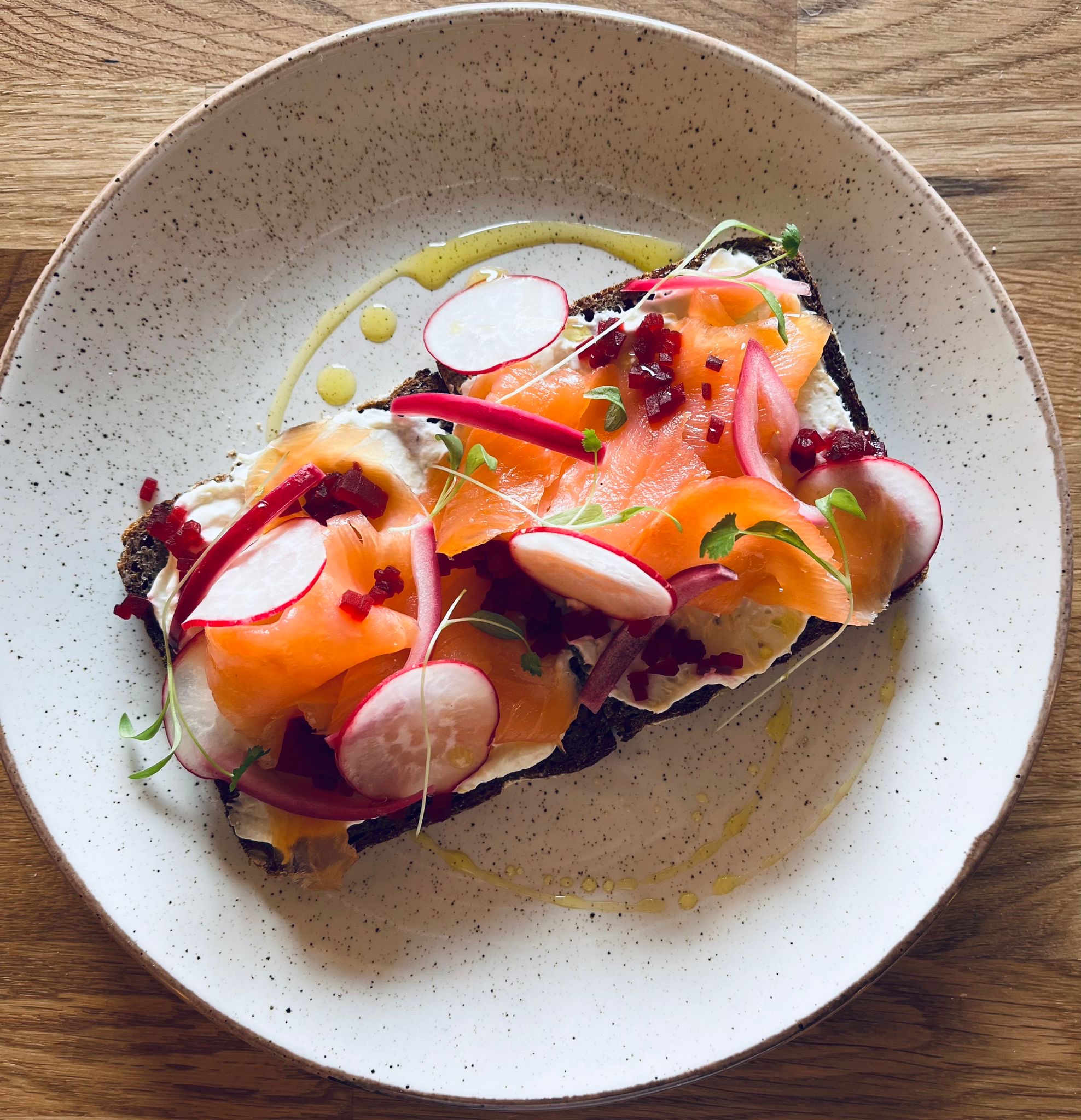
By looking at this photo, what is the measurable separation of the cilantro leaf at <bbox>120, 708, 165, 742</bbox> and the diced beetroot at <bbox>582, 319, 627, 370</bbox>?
1.58 m

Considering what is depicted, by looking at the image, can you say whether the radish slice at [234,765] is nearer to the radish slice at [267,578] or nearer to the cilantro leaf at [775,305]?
the radish slice at [267,578]

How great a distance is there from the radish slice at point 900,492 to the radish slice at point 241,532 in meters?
1.44

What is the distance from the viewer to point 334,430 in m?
2.35

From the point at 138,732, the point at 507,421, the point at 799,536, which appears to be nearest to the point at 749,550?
the point at 799,536

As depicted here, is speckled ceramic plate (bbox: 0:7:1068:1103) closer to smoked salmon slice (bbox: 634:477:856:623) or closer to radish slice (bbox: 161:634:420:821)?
radish slice (bbox: 161:634:420:821)

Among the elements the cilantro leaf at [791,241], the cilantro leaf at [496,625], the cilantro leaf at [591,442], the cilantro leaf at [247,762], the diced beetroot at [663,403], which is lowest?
the cilantro leaf at [247,762]

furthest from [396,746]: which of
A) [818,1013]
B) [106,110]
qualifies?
[106,110]

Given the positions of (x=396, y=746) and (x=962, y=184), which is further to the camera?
(x=962, y=184)

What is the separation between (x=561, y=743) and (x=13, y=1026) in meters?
A: 1.93

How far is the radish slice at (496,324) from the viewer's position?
238 cm

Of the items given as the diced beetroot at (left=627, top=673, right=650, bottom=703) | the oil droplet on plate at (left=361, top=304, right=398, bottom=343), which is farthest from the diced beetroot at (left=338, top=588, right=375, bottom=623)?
the oil droplet on plate at (left=361, top=304, right=398, bottom=343)

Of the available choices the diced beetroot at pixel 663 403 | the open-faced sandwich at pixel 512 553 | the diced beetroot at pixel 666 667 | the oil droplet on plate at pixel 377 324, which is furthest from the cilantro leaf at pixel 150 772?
the diced beetroot at pixel 663 403

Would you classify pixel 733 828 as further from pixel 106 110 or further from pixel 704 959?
pixel 106 110

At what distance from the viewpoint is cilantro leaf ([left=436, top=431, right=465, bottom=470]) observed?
2.30 meters
